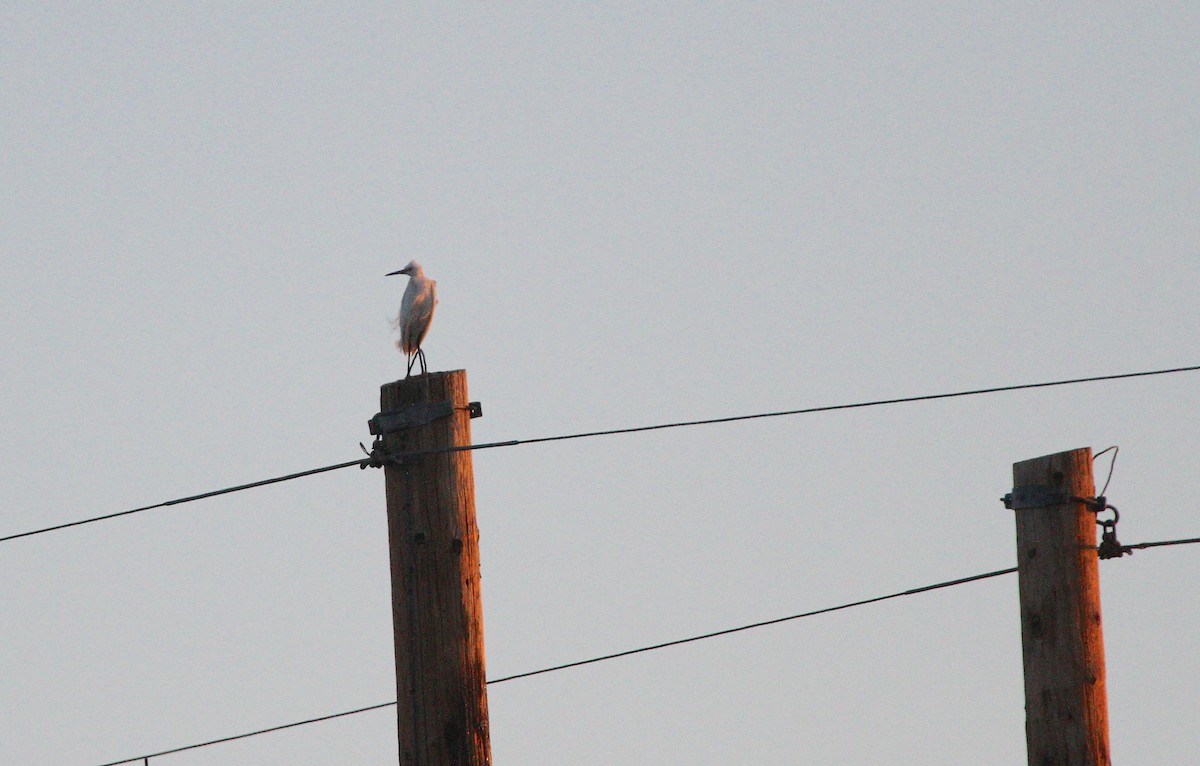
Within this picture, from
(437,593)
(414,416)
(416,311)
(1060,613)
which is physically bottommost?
(1060,613)

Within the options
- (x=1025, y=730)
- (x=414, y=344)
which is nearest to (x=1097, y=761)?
(x=1025, y=730)

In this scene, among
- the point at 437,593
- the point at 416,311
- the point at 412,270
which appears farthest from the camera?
the point at 412,270

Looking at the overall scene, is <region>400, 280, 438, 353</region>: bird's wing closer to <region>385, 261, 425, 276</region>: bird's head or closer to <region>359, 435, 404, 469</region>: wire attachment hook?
<region>385, 261, 425, 276</region>: bird's head

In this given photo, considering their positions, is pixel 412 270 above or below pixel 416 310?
above

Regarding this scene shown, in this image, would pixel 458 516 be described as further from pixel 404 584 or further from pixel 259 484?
pixel 259 484

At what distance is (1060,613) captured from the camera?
620 centimetres

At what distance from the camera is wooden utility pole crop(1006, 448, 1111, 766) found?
241 inches

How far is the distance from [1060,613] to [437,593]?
2.25m

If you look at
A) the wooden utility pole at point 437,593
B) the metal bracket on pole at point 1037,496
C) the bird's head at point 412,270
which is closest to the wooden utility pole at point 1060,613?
the metal bracket on pole at point 1037,496

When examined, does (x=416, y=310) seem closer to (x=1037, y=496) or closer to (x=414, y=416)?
(x=414, y=416)

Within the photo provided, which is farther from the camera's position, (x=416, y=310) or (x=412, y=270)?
(x=412, y=270)

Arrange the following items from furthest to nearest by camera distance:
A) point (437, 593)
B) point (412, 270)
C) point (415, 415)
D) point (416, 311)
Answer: point (412, 270)
point (416, 311)
point (415, 415)
point (437, 593)

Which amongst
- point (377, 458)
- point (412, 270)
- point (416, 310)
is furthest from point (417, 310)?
point (377, 458)

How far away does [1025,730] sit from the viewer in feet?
20.5
